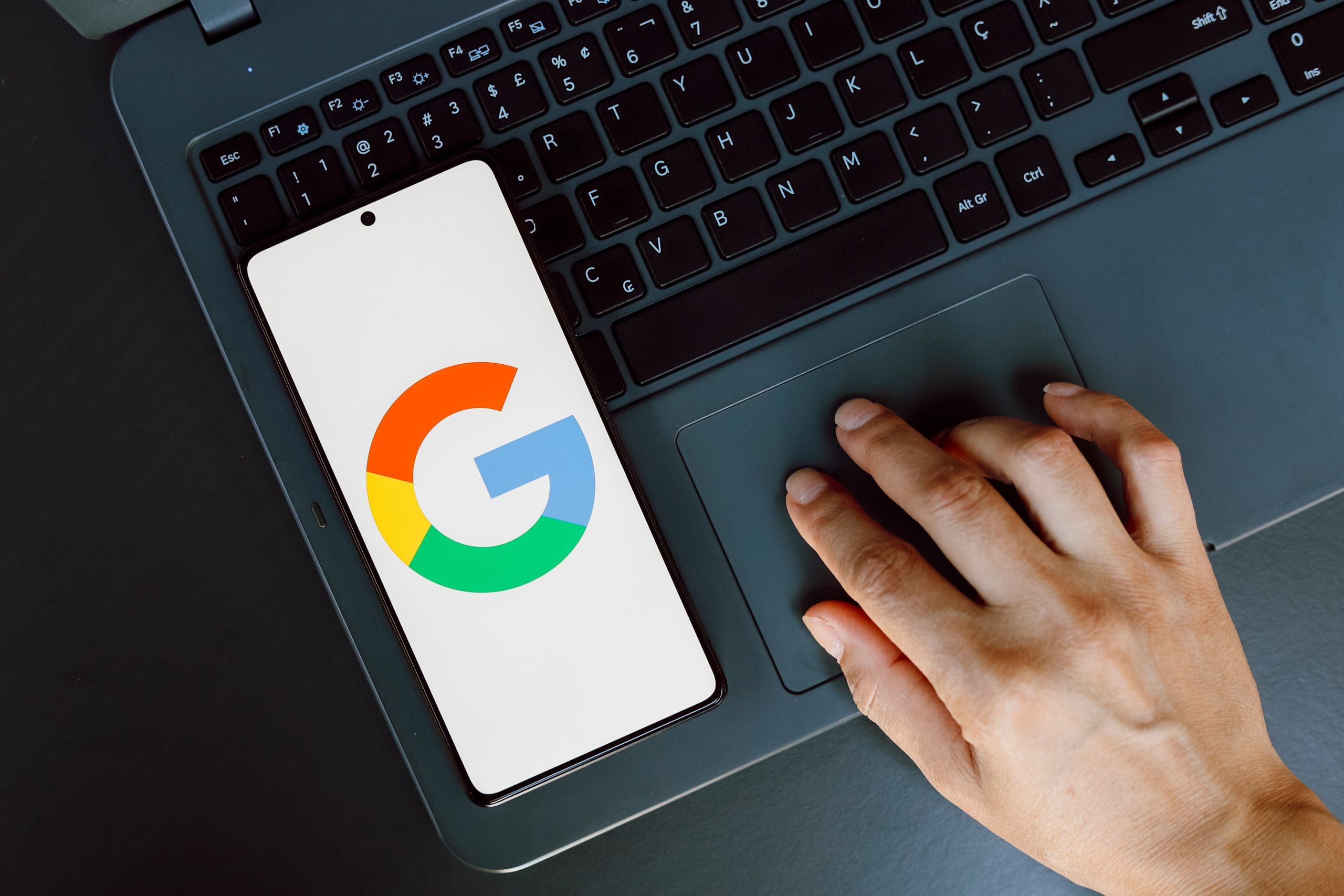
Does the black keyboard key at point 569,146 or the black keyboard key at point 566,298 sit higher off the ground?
the black keyboard key at point 569,146

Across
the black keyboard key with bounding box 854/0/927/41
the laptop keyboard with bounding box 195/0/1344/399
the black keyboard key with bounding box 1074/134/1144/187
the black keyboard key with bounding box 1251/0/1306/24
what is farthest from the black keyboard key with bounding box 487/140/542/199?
the black keyboard key with bounding box 1251/0/1306/24

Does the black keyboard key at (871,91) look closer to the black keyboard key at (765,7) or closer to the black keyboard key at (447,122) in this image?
the black keyboard key at (765,7)

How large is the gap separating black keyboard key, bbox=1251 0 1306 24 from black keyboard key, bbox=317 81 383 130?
542 millimetres

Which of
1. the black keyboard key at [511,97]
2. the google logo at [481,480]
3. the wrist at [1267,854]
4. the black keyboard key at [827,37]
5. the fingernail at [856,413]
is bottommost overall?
the wrist at [1267,854]

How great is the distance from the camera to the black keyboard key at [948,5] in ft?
1.62

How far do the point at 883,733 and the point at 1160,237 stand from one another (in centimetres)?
38

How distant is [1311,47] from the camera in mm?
496

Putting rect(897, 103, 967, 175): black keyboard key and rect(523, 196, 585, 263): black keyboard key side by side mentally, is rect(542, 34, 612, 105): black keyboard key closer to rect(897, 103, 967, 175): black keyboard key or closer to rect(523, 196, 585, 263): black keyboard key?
rect(523, 196, 585, 263): black keyboard key

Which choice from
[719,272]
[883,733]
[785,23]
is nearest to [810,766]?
[883,733]

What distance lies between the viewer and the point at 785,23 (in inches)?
19.5

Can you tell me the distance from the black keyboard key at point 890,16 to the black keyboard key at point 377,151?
293mm

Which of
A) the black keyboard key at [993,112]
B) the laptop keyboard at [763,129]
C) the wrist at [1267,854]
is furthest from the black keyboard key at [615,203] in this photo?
the wrist at [1267,854]

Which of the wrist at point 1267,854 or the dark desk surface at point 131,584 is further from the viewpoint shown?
the dark desk surface at point 131,584

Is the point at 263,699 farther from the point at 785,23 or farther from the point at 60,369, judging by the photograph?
the point at 785,23
